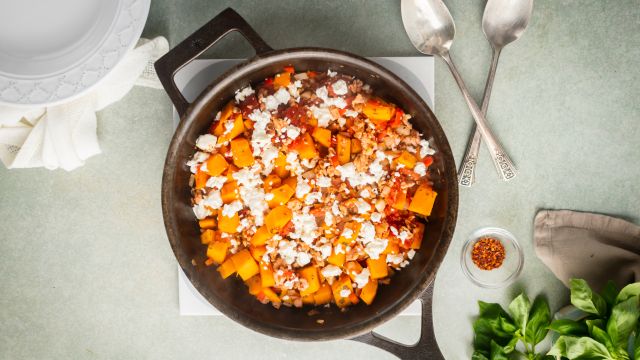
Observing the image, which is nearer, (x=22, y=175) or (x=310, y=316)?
(x=310, y=316)

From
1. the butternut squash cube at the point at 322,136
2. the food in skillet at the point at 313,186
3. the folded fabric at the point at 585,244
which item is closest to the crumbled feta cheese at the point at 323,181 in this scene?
the food in skillet at the point at 313,186

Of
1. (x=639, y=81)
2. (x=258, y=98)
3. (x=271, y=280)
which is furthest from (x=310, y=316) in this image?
(x=639, y=81)

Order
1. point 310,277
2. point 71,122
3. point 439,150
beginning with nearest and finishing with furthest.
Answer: point 439,150
point 310,277
point 71,122

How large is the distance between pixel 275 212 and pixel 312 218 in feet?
0.38

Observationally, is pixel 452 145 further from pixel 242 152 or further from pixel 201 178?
pixel 201 178

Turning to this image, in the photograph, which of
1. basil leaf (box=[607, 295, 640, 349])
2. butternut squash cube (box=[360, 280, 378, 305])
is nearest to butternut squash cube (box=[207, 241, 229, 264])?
butternut squash cube (box=[360, 280, 378, 305])

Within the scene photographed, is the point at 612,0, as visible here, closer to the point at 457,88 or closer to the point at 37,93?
the point at 457,88

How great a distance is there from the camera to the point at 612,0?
1.74 meters

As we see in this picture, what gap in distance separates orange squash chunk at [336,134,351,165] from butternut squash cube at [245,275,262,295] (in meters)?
0.46

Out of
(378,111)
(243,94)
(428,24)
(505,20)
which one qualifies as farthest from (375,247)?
(505,20)

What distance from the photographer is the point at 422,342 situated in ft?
5.13

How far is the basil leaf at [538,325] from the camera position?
1.66 meters

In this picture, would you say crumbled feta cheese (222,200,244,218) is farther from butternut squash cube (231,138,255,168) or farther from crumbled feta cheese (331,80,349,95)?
crumbled feta cheese (331,80,349,95)

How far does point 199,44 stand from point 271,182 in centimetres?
46
